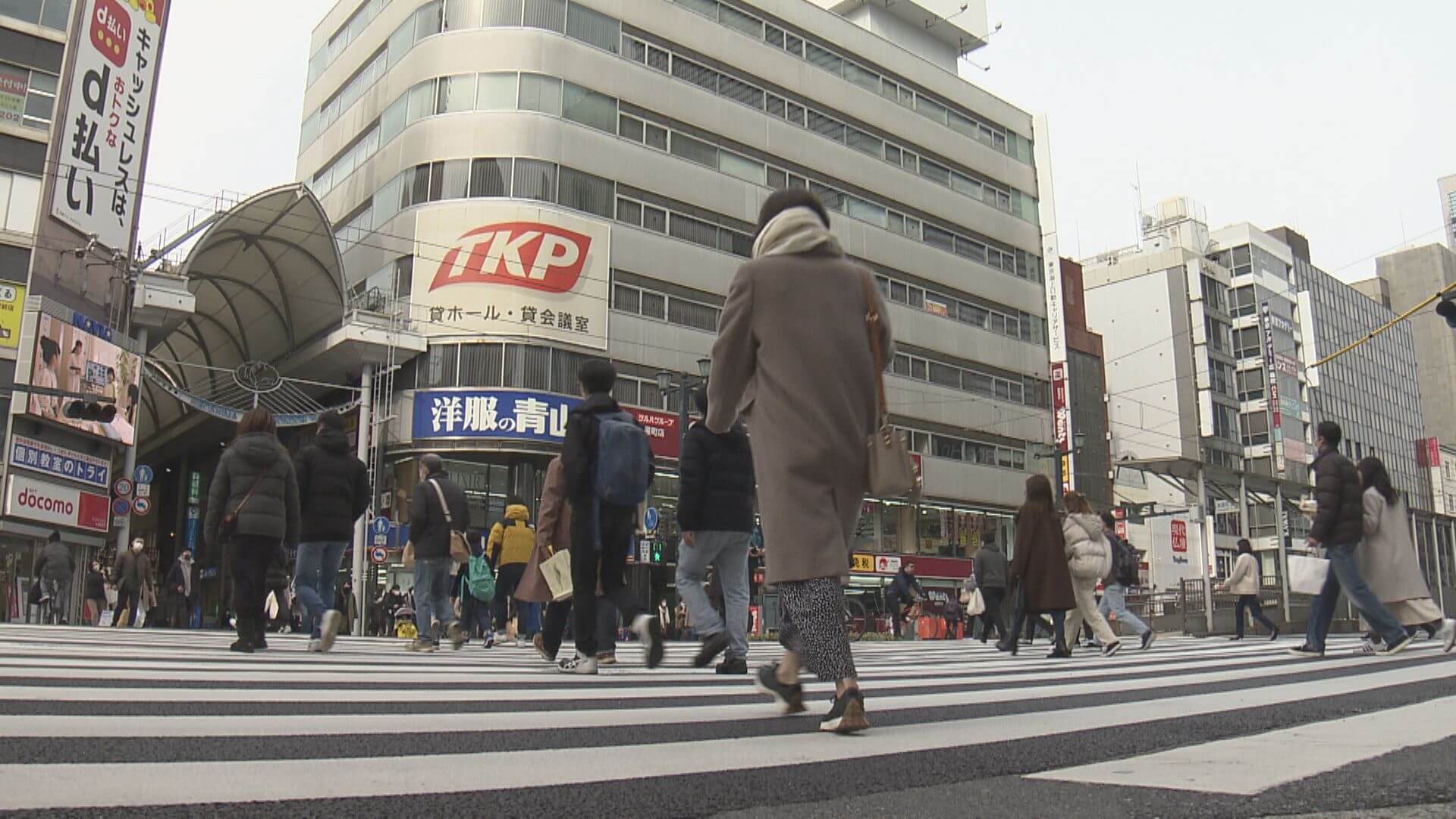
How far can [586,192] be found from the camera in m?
33.2

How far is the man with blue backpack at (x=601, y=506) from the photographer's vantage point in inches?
245

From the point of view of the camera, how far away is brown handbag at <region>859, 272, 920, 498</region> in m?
3.72

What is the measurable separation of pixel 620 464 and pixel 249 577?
3396mm

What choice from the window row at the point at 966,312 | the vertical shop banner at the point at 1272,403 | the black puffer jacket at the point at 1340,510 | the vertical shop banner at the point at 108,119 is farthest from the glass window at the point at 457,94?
the black puffer jacket at the point at 1340,510

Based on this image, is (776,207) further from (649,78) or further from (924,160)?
(924,160)

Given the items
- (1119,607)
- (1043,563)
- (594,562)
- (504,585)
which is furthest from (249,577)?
(1119,607)

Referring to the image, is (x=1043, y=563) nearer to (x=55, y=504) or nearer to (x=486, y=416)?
(x=486, y=416)

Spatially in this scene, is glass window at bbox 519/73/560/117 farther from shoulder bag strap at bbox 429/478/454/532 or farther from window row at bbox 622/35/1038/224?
shoulder bag strap at bbox 429/478/454/532

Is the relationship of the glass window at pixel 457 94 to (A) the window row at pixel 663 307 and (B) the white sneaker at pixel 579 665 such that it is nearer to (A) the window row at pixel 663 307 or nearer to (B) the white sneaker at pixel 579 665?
(A) the window row at pixel 663 307

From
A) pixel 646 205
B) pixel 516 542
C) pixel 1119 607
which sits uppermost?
pixel 646 205

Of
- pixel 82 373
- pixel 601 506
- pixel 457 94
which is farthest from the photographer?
pixel 457 94

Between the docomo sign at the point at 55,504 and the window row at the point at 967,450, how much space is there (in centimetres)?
2644

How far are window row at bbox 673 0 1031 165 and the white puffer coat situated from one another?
30813 mm

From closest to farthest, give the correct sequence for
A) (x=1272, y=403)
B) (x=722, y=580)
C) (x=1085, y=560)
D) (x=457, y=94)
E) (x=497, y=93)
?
(x=722, y=580) < (x=1085, y=560) < (x=497, y=93) < (x=457, y=94) < (x=1272, y=403)
